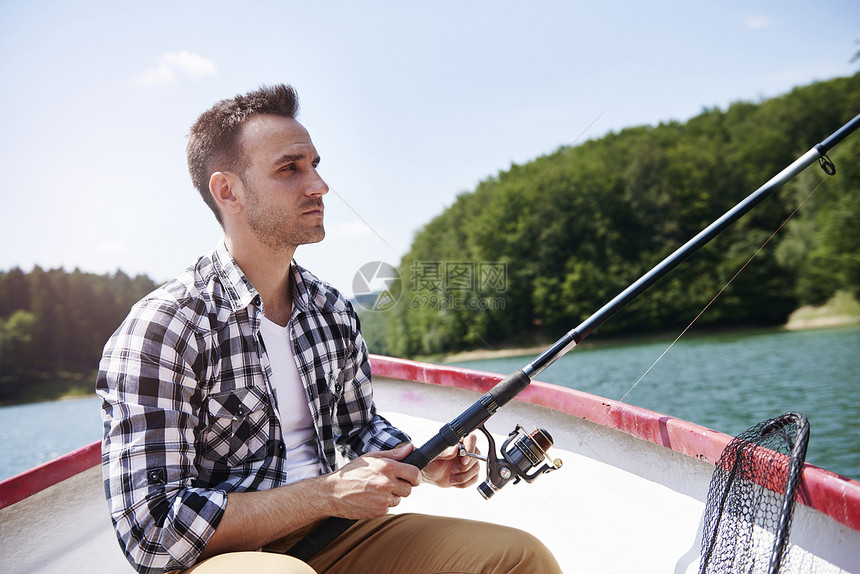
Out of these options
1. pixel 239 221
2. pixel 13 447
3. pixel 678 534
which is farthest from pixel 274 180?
pixel 13 447

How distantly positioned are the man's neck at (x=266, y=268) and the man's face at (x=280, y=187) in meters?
0.03

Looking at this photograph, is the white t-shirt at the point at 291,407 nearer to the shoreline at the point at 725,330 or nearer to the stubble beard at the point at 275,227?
the stubble beard at the point at 275,227

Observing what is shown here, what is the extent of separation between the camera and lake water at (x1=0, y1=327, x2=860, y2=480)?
1334 centimetres

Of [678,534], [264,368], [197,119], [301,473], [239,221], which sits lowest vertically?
[678,534]

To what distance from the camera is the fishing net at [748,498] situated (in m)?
1.21

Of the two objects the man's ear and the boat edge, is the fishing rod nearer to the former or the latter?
the boat edge

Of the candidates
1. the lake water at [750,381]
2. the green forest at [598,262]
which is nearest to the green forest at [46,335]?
the green forest at [598,262]

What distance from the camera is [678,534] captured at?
1712mm

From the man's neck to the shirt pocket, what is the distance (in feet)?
0.92

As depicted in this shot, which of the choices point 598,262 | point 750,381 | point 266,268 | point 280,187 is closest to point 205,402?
point 266,268

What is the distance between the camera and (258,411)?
1319 millimetres

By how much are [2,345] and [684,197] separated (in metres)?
45.2

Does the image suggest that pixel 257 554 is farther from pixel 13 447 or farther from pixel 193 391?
pixel 13 447

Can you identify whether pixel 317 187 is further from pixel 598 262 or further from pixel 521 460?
pixel 598 262
